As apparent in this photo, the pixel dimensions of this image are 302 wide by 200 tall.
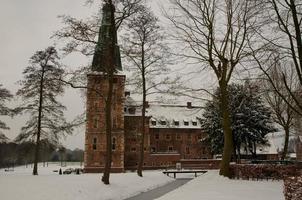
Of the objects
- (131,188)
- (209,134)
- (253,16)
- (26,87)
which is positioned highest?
(253,16)

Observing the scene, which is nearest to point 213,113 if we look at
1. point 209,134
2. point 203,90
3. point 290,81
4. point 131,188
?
point 209,134

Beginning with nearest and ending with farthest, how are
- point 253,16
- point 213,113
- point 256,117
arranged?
point 253,16 < point 256,117 < point 213,113

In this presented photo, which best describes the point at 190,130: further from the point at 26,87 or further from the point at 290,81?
the point at 26,87

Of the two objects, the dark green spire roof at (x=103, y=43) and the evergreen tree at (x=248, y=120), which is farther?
the evergreen tree at (x=248, y=120)

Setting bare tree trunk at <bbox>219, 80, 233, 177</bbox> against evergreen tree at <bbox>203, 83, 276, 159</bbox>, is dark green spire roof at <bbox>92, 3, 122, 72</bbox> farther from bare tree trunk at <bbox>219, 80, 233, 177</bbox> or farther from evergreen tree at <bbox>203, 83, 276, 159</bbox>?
evergreen tree at <bbox>203, 83, 276, 159</bbox>

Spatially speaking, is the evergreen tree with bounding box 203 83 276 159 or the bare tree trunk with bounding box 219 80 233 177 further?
the evergreen tree with bounding box 203 83 276 159

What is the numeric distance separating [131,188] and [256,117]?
22490 millimetres

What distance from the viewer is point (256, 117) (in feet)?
135

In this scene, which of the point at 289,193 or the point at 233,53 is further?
the point at 233,53

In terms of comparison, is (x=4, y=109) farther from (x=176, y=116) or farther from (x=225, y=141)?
(x=176, y=116)

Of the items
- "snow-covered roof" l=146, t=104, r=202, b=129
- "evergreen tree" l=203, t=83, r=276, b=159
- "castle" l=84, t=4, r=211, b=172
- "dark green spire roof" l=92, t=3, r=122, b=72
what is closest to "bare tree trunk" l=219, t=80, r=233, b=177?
"dark green spire roof" l=92, t=3, r=122, b=72

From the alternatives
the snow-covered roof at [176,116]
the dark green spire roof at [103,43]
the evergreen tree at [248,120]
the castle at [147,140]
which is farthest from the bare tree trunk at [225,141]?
the snow-covered roof at [176,116]

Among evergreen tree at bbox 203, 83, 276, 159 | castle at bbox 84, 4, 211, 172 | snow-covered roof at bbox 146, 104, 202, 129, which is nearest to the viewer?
evergreen tree at bbox 203, 83, 276, 159

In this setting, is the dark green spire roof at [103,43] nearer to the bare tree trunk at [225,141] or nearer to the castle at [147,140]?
the bare tree trunk at [225,141]
